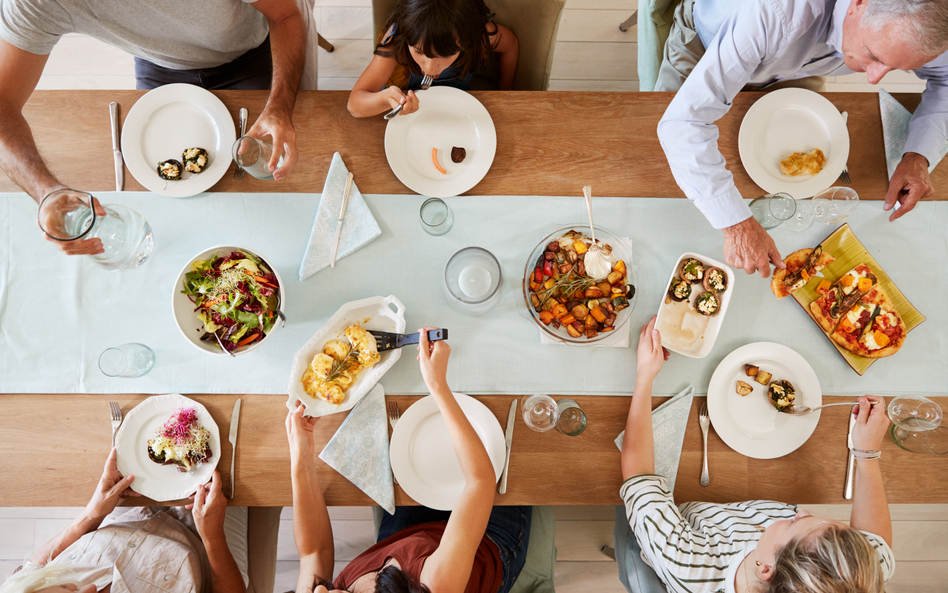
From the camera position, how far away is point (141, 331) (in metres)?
1.46

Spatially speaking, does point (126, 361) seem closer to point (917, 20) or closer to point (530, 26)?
point (530, 26)

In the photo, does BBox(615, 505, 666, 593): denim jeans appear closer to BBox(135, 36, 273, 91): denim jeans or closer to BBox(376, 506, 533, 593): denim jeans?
BBox(376, 506, 533, 593): denim jeans

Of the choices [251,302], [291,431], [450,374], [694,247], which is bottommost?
[291,431]

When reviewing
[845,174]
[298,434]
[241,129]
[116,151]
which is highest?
[845,174]

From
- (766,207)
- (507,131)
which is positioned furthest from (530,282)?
(766,207)

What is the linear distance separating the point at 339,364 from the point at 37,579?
963mm

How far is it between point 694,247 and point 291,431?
133cm

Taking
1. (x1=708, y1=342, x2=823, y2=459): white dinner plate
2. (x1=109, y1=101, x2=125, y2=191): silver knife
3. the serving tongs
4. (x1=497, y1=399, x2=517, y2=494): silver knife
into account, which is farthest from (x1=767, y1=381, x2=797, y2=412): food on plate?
(x1=109, y1=101, x2=125, y2=191): silver knife

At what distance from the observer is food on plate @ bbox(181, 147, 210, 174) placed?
1.47 metres

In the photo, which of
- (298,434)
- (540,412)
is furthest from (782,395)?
(298,434)

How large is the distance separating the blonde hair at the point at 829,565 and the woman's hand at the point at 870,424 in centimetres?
28

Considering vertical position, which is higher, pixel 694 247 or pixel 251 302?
pixel 694 247

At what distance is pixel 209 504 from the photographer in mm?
1363

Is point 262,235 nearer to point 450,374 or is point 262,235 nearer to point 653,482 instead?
point 450,374
